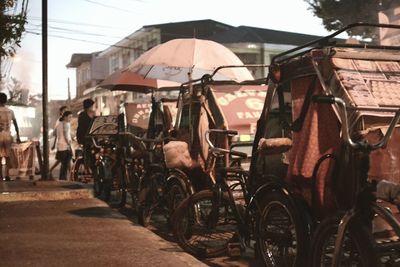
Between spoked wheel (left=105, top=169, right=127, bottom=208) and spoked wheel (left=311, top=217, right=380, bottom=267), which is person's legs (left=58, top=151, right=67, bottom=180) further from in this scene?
spoked wheel (left=311, top=217, right=380, bottom=267)

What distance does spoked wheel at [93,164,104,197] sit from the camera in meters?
9.27

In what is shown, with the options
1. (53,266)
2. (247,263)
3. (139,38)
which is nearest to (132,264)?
(53,266)

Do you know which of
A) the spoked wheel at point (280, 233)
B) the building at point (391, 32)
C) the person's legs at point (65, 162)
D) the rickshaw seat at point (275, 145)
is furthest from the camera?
the person's legs at point (65, 162)

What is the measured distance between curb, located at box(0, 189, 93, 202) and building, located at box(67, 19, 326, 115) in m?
12.4

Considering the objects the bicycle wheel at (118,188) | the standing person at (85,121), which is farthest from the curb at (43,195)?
the standing person at (85,121)

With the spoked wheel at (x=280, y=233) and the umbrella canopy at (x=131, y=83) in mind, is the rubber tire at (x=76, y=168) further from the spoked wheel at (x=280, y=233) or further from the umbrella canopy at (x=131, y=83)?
the spoked wheel at (x=280, y=233)

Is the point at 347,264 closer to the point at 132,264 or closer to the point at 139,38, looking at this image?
the point at 132,264

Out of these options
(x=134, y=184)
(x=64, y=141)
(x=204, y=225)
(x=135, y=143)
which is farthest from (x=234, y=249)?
(x=64, y=141)

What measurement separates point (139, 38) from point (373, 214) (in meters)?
37.0

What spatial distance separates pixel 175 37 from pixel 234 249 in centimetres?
3359

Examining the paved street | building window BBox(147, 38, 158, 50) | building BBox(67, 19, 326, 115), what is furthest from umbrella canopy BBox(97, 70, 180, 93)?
building window BBox(147, 38, 158, 50)

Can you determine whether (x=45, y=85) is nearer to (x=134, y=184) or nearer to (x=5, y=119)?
(x=5, y=119)

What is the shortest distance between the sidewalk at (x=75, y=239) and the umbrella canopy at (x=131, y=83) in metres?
3.26

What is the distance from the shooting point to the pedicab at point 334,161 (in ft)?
10.3
